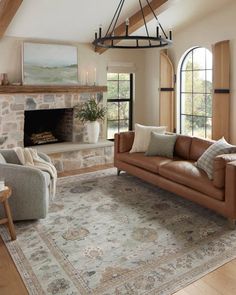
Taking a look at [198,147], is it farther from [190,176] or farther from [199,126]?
[199,126]

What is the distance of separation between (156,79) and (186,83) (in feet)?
2.38

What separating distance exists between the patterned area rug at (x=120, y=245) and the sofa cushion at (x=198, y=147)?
708mm

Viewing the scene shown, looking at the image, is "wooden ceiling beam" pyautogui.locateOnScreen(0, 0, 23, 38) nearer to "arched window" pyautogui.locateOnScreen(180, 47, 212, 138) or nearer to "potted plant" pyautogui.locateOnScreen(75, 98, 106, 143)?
"potted plant" pyautogui.locateOnScreen(75, 98, 106, 143)

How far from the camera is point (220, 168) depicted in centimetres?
339

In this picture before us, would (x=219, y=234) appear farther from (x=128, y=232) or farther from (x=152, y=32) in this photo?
(x=152, y=32)

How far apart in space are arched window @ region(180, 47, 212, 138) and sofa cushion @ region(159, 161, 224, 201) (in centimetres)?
251

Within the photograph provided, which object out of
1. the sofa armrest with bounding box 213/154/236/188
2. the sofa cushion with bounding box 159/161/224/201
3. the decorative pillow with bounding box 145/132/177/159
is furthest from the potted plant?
the sofa armrest with bounding box 213/154/236/188

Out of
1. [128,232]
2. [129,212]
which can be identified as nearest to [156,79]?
[129,212]

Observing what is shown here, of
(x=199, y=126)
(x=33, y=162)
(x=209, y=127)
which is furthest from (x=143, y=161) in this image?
(x=199, y=126)

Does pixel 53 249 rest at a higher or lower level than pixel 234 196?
lower

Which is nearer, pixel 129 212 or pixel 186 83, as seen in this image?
pixel 129 212

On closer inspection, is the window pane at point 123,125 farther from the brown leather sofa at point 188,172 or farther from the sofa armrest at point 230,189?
the sofa armrest at point 230,189

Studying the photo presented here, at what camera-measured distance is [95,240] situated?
3.12 m

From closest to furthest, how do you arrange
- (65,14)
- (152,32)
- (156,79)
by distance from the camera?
(65,14), (152,32), (156,79)
